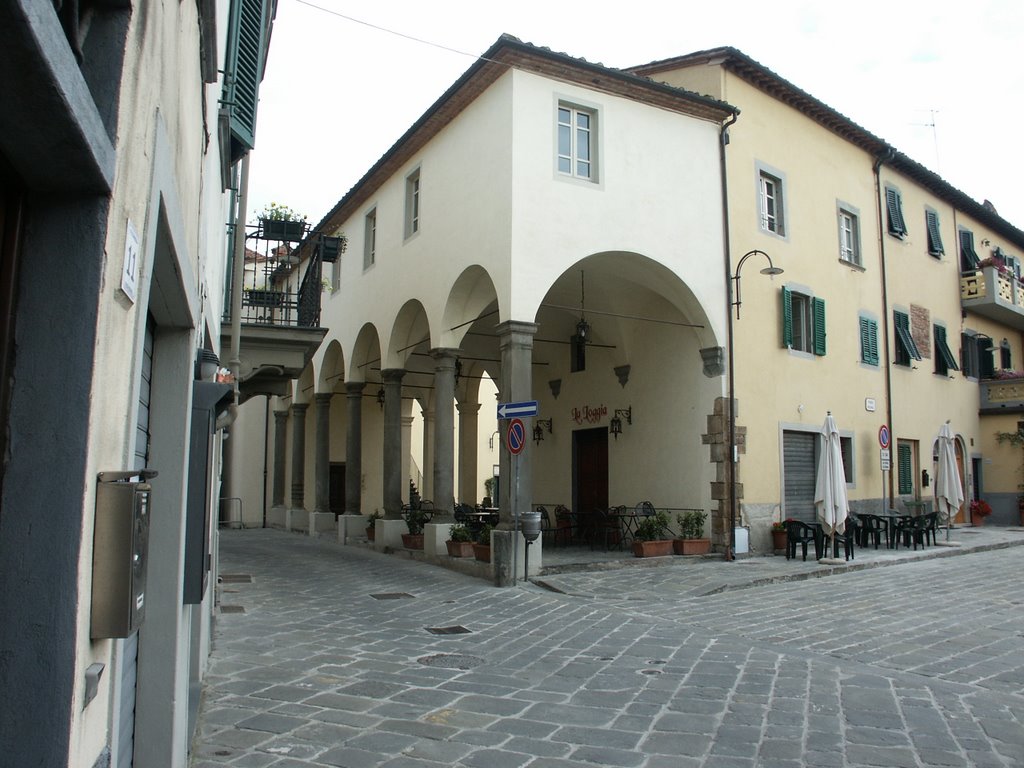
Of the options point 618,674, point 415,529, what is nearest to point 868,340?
point 415,529

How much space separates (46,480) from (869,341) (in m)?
18.4

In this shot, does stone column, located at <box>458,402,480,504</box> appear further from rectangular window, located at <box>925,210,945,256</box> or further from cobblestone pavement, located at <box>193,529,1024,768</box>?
rectangular window, located at <box>925,210,945,256</box>

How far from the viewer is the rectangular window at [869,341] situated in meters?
17.7

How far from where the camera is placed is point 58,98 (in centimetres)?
143

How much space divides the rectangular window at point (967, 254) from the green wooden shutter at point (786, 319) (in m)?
10.3

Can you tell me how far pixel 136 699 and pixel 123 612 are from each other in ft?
6.57

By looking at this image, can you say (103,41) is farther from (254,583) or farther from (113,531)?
(254,583)

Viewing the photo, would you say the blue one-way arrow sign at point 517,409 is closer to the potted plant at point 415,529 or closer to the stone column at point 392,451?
the potted plant at point 415,529

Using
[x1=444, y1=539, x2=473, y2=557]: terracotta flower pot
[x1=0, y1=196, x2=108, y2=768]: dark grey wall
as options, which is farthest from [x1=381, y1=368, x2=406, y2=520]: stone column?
[x1=0, y1=196, x2=108, y2=768]: dark grey wall

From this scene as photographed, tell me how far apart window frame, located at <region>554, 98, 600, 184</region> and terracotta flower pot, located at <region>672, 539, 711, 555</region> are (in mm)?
5983

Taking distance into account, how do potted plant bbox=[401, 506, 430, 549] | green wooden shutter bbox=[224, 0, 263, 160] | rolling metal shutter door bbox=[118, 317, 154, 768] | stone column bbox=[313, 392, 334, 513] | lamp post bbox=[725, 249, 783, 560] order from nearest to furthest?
rolling metal shutter door bbox=[118, 317, 154, 768] → green wooden shutter bbox=[224, 0, 263, 160] → lamp post bbox=[725, 249, 783, 560] → potted plant bbox=[401, 506, 430, 549] → stone column bbox=[313, 392, 334, 513]

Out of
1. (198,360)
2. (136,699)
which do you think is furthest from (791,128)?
(136,699)

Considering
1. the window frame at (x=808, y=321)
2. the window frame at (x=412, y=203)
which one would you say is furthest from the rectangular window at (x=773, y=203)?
the window frame at (x=412, y=203)

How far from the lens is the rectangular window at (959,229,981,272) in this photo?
22.8m
